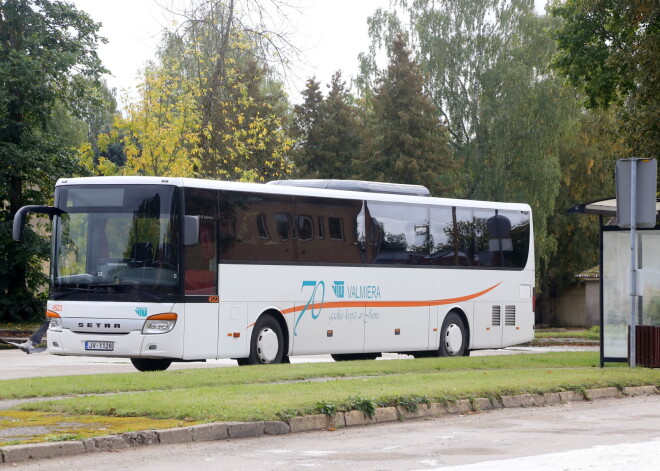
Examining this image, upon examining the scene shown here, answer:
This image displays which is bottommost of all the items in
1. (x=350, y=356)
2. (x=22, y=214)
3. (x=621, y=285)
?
(x=350, y=356)

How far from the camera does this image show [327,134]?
64.8 meters

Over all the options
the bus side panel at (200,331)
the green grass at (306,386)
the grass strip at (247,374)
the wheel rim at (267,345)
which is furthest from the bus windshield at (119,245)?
the wheel rim at (267,345)

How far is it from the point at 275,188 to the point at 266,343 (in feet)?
9.61

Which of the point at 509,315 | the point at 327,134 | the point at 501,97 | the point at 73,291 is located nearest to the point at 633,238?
the point at 509,315

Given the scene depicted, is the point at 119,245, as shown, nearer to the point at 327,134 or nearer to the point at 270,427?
the point at 270,427

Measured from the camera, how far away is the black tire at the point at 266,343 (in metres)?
21.3

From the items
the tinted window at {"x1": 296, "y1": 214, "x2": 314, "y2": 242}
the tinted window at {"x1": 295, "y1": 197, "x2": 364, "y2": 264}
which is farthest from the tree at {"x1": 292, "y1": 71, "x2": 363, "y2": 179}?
the tinted window at {"x1": 296, "y1": 214, "x2": 314, "y2": 242}

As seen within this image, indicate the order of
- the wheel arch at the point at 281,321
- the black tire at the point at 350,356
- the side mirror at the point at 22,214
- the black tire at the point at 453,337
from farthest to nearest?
the black tire at the point at 453,337 → the black tire at the point at 350,356 → the wheel arch at the point at 281,321 → the side mirror at the point at 22,214

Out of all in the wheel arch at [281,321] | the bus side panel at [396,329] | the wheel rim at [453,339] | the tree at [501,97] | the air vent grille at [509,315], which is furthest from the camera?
the tree at [501,97]

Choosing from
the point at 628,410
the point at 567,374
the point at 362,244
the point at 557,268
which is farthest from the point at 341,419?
the point at 557,268

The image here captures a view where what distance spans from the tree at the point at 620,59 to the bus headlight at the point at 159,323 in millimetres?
12782

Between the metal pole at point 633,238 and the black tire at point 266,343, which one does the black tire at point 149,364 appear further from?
the metal pole at point 633,238

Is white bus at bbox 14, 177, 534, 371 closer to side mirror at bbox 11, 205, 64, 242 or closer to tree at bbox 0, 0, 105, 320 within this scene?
side mirror at bbox 11, 205, 64, 242

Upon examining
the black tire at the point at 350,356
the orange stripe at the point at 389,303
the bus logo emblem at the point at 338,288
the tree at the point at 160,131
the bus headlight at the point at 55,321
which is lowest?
the black tire at the point at 350,356
